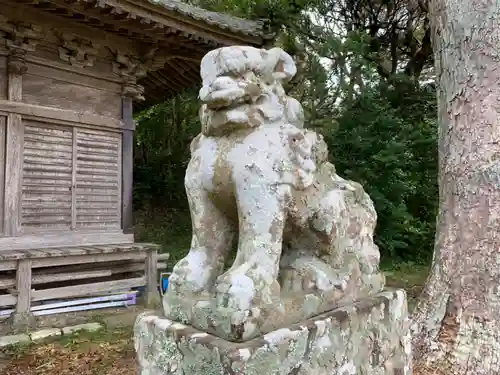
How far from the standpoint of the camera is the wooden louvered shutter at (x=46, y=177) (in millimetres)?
4852

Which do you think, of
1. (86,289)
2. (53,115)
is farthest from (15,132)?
(86,289)

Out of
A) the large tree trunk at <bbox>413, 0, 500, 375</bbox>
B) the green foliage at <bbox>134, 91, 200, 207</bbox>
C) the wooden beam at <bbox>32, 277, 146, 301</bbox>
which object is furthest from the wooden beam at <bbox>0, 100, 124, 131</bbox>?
the green foliage at <bbox>134, 91, 200, 207</bbox>

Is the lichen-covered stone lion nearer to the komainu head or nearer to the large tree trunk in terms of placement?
the komainu head

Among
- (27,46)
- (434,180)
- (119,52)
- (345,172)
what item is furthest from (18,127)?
(434,180)

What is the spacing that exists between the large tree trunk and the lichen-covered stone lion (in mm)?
1788

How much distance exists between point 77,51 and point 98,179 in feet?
4.90

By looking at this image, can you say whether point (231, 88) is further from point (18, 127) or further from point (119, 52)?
point (119, 52)

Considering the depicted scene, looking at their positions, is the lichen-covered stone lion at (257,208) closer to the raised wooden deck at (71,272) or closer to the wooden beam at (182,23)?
the wooden beam at (182,23)

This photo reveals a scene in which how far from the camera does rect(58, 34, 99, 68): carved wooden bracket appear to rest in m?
5.04

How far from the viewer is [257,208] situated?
4.35 ft

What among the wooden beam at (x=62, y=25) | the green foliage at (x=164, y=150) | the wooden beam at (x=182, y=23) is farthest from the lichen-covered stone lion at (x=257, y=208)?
the green foliage at (x=164, y=150)

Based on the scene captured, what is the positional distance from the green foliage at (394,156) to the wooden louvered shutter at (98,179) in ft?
12.3

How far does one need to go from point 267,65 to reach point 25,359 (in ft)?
10.6

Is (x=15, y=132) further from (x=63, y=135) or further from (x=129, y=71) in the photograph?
(x=129, y=71)
